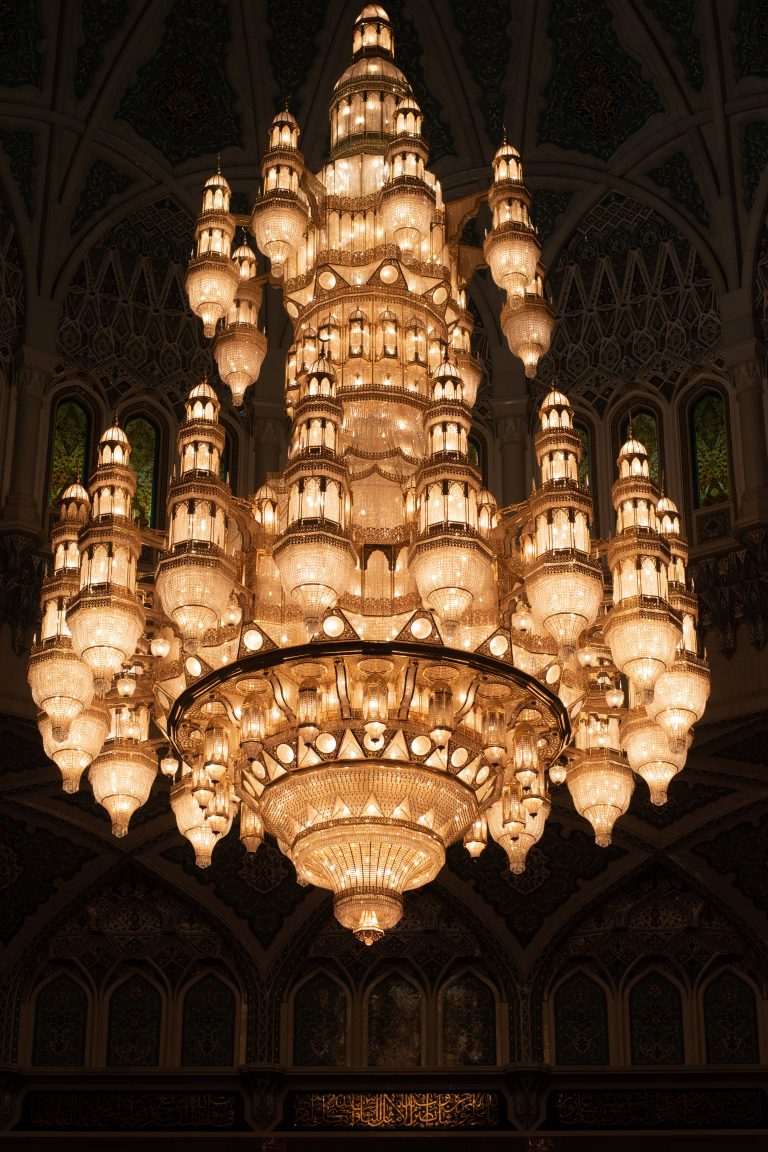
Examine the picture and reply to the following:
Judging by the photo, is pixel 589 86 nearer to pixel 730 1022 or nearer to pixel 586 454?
pixel 586 454

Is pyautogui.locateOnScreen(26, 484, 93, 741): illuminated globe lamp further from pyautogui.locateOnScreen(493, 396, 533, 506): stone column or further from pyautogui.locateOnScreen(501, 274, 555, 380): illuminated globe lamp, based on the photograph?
pyautogui.locateOnScreen(493, 396, 533, 506): stone column

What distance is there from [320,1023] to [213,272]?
7040mm

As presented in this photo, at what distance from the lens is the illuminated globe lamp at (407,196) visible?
30.6 ft

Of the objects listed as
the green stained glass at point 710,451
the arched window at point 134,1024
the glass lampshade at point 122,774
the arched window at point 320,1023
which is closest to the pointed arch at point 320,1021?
the arched window at point 320,1023

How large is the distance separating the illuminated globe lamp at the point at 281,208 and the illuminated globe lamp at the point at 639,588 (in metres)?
2.13

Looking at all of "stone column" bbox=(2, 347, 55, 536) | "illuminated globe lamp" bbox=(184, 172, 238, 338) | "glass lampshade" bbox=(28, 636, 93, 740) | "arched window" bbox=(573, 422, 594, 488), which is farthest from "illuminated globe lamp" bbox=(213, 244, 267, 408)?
"arched window" bbox=(573, 422, 594, 488)

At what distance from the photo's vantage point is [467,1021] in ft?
47.3

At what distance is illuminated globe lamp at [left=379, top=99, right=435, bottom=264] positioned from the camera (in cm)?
933

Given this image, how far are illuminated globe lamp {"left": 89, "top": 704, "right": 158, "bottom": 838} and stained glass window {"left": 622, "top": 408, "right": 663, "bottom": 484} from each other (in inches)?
239

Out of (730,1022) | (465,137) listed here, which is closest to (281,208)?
(465,137)

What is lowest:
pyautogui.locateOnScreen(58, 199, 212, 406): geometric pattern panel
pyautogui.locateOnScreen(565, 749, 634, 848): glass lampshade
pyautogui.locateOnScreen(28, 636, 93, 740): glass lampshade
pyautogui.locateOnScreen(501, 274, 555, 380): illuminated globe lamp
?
Answer: pyautogui.locateOnScreen(565, 749, 634, 848): glass lampshade

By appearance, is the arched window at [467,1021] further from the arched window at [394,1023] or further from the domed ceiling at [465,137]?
the domed ceiling at [465,137]

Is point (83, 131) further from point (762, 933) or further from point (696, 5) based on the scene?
point (762, 933)

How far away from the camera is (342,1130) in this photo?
1377 centimetres
